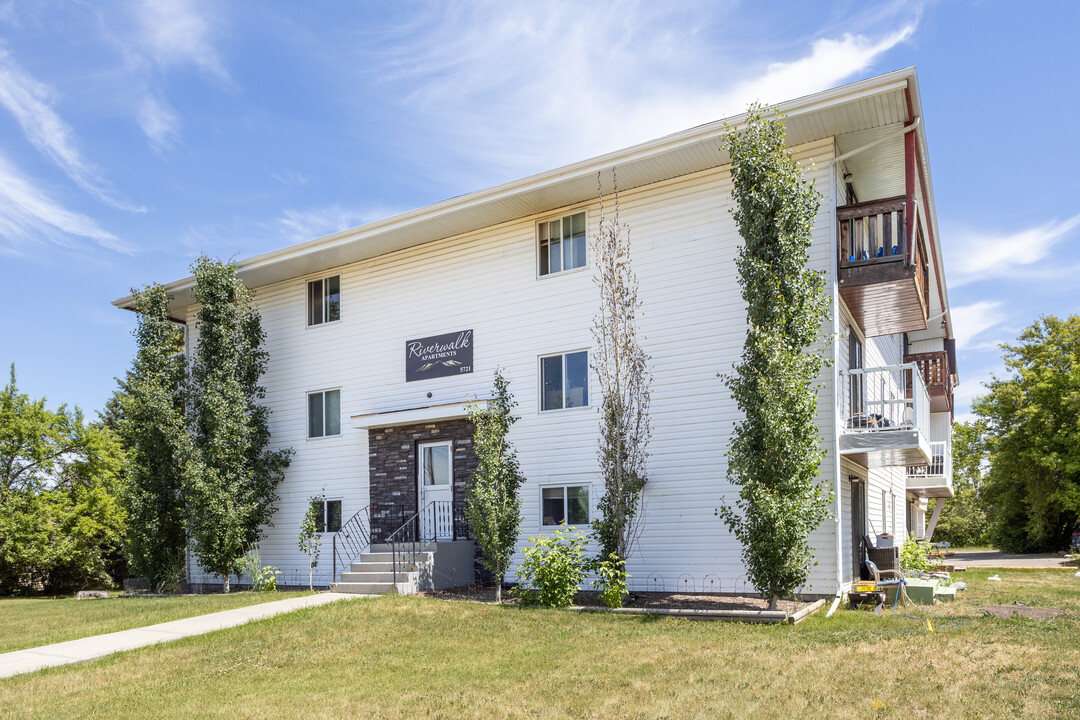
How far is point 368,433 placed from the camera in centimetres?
1744

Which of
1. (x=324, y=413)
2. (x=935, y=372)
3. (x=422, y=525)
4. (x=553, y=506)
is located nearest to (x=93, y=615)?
(x=422, y=525)

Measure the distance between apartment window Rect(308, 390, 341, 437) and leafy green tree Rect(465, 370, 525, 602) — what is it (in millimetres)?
5317

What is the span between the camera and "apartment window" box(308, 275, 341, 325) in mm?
18641

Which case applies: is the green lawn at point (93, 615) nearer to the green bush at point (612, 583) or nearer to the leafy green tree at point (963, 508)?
the green bush at point (612, 583)

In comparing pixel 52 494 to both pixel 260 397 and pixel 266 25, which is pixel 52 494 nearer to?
pixel 260 397

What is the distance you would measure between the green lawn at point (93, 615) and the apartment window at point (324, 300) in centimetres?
642

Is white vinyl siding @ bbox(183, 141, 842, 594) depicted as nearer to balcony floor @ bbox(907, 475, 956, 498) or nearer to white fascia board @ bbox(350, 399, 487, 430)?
white fascia board @ bbox(350, 399, 487, 430)

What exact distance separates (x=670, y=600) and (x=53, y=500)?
1679 centimetres

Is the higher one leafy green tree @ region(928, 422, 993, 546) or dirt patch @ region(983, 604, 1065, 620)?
dirt patch @ region(983, 604, 1065, 620)

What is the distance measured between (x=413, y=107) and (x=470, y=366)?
4.90 m

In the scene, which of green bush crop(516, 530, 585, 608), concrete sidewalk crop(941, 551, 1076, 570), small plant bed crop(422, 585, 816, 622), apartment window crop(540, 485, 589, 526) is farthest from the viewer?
concrete sidewalk crop(941, 551, 1076, 570)

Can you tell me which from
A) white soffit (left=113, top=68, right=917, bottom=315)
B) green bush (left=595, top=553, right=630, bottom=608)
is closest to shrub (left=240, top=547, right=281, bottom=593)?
white soffit (left=113, top=68, right=917, bottom=315)

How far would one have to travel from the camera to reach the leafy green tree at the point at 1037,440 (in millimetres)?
31969

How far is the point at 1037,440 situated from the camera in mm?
33000
